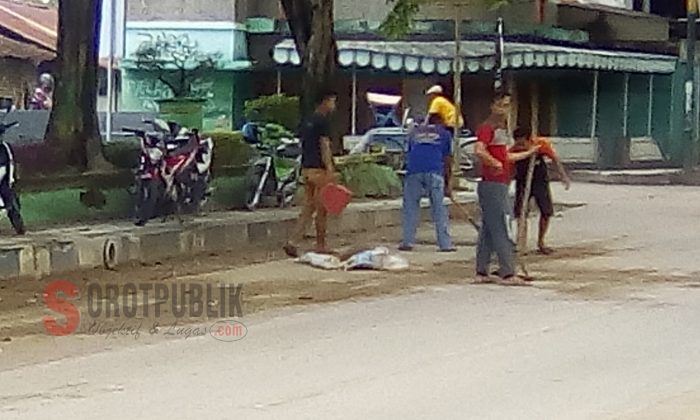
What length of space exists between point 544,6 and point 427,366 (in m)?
32.1

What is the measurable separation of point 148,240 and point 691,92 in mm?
22761

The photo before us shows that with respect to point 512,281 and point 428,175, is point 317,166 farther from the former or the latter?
point 512,281

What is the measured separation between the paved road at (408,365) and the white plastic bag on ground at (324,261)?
1.86 metres

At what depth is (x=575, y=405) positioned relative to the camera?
373 inches

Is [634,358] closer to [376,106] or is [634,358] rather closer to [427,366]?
[427,366]

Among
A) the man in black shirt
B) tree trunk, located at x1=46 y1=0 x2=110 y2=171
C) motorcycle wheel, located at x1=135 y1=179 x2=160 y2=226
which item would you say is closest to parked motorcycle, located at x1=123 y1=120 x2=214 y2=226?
motorcycle wheel, located at x1=135 y1=179 x2=160 y2=226

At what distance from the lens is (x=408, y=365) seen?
1085cm

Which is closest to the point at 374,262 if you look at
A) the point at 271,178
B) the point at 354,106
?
the point at 271,178

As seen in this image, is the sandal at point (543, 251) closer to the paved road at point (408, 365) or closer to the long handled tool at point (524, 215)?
the long handled tool at point (524, 215)

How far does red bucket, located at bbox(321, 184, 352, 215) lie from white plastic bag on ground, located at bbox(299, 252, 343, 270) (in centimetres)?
63

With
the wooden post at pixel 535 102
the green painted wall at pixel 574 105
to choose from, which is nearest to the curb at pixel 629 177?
the wooden post at pixel 535 102

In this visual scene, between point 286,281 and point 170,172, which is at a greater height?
point 170,172

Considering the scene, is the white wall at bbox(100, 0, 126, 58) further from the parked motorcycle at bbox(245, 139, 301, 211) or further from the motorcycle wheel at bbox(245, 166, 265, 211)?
the motorcycle wheel at bbox(245, 166, 265, 211)

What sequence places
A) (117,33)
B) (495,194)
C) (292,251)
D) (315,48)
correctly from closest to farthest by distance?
(495,194) → (292,251) → (315,48) → (117,33)
